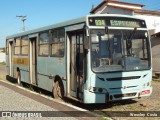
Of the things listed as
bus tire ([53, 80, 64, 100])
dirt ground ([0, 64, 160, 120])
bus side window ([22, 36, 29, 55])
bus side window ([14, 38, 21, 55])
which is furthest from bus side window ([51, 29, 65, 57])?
bus side window ([14, 38, 21, 55])

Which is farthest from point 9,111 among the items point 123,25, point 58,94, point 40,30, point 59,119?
point 40,30

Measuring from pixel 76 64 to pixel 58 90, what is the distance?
Result: 204 centimetres

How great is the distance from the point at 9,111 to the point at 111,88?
10.1ft

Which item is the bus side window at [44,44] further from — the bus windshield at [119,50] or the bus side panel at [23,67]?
the bus windshield at [119,50]

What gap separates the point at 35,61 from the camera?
583 inches

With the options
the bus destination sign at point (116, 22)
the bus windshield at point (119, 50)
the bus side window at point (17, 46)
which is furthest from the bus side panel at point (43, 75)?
the bus side window at point (17, 46)

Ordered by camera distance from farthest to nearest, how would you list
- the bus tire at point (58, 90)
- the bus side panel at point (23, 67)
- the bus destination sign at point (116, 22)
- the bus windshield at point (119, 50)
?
the bus side panel at point (23, 67) < the bus tire at point (58, 90) < the bus destination sign at point (116, 22) < the bus windshield at point (119, 50)

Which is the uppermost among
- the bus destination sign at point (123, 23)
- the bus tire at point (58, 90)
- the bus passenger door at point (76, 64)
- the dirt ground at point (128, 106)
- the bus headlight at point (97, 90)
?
the bus destination sign at point (123, 23)

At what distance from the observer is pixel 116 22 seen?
389 inches

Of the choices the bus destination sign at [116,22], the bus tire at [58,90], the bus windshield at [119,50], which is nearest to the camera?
the bus windshield at [119,50]

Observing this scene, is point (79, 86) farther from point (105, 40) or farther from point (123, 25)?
point (123, 25)

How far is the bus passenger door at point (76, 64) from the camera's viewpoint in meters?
9.94

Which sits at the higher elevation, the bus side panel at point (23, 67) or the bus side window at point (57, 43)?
the bus side window at point (57, 43)

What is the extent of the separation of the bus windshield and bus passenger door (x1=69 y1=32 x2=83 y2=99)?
2.28ft
